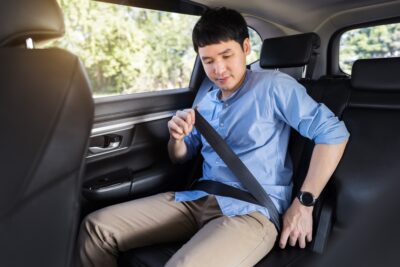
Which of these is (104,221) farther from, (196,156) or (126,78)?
(126,78)

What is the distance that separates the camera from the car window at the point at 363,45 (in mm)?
2693

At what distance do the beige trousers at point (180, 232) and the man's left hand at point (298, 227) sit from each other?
0.14ft

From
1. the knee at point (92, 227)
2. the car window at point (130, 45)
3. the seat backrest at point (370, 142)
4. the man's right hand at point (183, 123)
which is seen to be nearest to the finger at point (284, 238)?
the seat backrest at point (370, 142)

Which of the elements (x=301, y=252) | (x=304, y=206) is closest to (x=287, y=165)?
(x=304, y=206)

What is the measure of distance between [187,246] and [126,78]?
4.19ft

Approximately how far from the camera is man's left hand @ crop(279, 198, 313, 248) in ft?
4.55

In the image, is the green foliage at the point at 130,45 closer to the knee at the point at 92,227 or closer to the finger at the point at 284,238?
the knee at the point at 92,227

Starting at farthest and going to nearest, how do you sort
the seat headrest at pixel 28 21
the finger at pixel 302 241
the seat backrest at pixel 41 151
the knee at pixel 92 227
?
the knee at pixel 92 227 → the finger at pixel 302 241 → the seat headrest at pixel 28 21 → the seat backrest at pixel 41 151

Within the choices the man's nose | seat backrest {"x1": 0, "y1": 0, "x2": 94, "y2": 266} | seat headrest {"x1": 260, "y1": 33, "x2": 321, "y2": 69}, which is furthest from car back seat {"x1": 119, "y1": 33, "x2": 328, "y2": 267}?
seat backrest {"x1": 0, "y1": 0, "x2": 94, "y2": 266}

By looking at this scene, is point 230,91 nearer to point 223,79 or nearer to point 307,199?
point 223,79

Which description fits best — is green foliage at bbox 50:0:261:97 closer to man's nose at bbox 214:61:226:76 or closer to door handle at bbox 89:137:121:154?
door handle at bbox 89:137:121:154

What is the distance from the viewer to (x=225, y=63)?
162 centimetres

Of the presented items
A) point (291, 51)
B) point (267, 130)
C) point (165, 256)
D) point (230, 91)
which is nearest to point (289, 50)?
point (291, 51)

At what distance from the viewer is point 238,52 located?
165 cm
